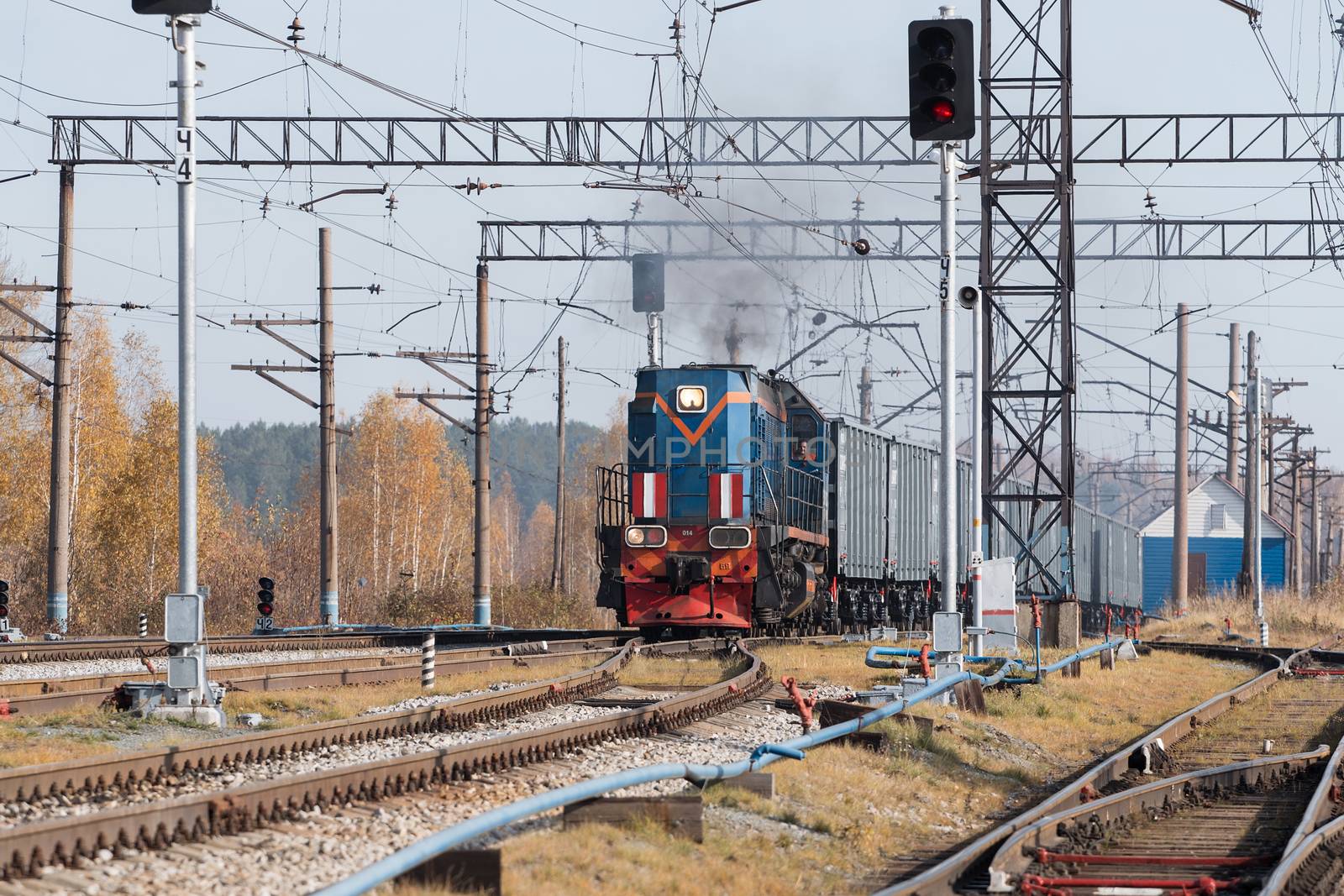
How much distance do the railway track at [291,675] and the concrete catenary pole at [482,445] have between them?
36.1ft

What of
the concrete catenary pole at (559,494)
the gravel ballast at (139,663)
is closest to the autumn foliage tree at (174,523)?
the concrete catenary pole at (559,494)

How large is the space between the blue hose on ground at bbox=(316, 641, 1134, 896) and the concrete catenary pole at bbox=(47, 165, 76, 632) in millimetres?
20234

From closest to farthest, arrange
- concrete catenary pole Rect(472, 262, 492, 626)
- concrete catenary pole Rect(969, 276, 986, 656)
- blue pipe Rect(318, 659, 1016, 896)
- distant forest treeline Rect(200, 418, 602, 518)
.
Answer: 1. blue pipe Rect(318, 659, 1016, 896)
2. concrete catenary pole Rect(969, 276, 986, 656)
3. concrete catenary pole Rect(472, 262, 492, 626)
4. distant forest treeline Rect(200, 418, 602, 518)

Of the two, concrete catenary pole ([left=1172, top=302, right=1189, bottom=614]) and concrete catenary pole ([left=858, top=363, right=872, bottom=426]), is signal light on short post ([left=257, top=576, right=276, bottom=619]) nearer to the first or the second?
concrete catenary pole ([left=858, top=363, right=872, bottom=426])

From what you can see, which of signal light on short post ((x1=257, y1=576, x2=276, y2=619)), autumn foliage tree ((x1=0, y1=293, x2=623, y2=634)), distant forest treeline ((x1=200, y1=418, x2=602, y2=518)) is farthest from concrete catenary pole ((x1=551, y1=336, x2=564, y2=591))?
distant forest treeline ((x1=200, y1=418, x2=602, y2=518))

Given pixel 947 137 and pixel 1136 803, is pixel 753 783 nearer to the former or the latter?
pixel 1136 803

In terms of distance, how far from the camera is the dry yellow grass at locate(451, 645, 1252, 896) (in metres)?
7.42

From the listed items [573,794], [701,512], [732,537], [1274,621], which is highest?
[701,512]

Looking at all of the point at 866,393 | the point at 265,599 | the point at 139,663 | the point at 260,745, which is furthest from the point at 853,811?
the point at 866,393

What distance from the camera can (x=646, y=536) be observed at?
72.5 ft

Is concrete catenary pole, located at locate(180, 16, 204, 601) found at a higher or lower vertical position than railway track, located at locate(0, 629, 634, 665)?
higher

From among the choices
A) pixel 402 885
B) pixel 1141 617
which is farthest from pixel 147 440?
pixel 402 885

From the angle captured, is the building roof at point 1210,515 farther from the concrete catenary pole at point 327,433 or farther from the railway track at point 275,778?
the railway track at point 275,778

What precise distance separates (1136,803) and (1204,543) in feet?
239
